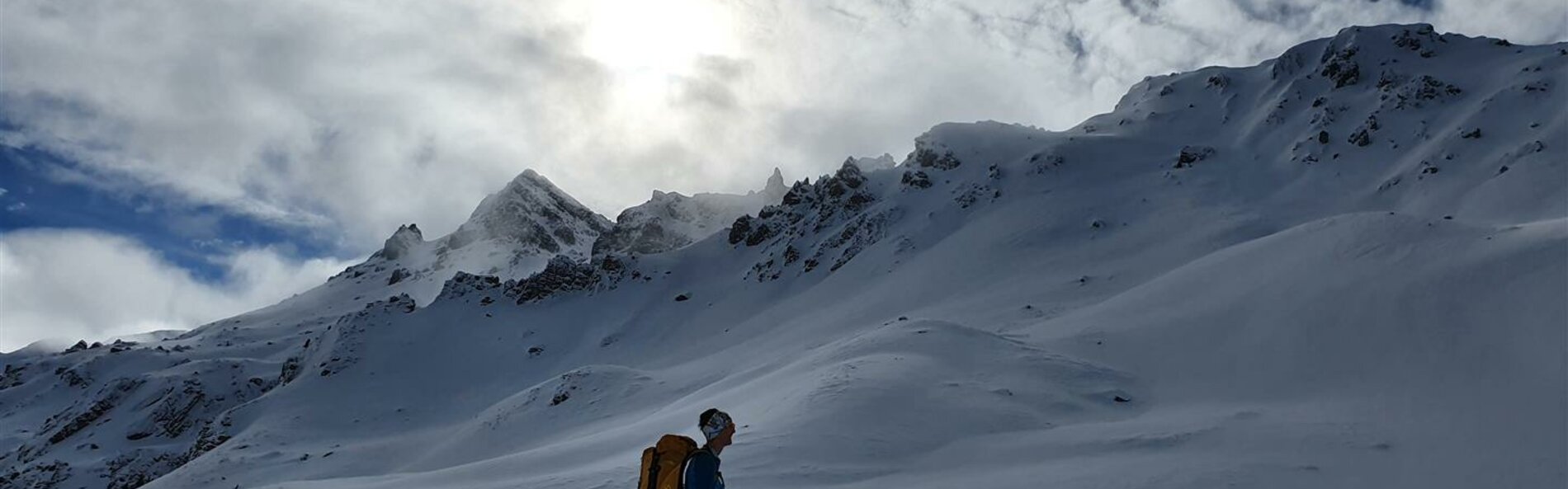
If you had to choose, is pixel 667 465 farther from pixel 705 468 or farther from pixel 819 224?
pixel 819 224

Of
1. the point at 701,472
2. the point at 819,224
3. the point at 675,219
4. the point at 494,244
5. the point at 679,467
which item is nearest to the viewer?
the point at 679,467

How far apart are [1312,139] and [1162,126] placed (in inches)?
664

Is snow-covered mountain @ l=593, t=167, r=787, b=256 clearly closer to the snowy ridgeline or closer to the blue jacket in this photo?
the snowy ridgeline

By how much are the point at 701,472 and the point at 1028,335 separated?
34.6 metres

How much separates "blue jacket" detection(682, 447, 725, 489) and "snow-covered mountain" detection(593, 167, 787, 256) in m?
122

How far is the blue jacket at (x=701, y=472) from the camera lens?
6027 millimetres

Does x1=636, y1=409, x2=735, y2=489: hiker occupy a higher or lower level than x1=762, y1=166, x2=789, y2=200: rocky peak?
lower

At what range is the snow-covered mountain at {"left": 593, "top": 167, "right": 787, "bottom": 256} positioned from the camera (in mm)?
134750

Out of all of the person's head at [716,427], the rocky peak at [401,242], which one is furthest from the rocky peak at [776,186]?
the person's head at [716,427]

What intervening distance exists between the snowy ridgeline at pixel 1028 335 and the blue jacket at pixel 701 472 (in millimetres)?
10078

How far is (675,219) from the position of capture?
143500mm

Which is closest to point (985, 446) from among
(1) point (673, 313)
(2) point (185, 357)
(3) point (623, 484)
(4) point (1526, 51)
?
(3) point (623, 484)

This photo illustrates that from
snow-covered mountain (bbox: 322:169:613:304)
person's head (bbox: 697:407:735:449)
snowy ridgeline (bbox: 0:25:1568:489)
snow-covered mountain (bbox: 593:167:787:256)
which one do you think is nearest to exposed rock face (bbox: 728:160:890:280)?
snowy ridgeline (bbox: 0:25:1568:489)

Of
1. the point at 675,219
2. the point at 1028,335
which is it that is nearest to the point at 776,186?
the point at 675,219
